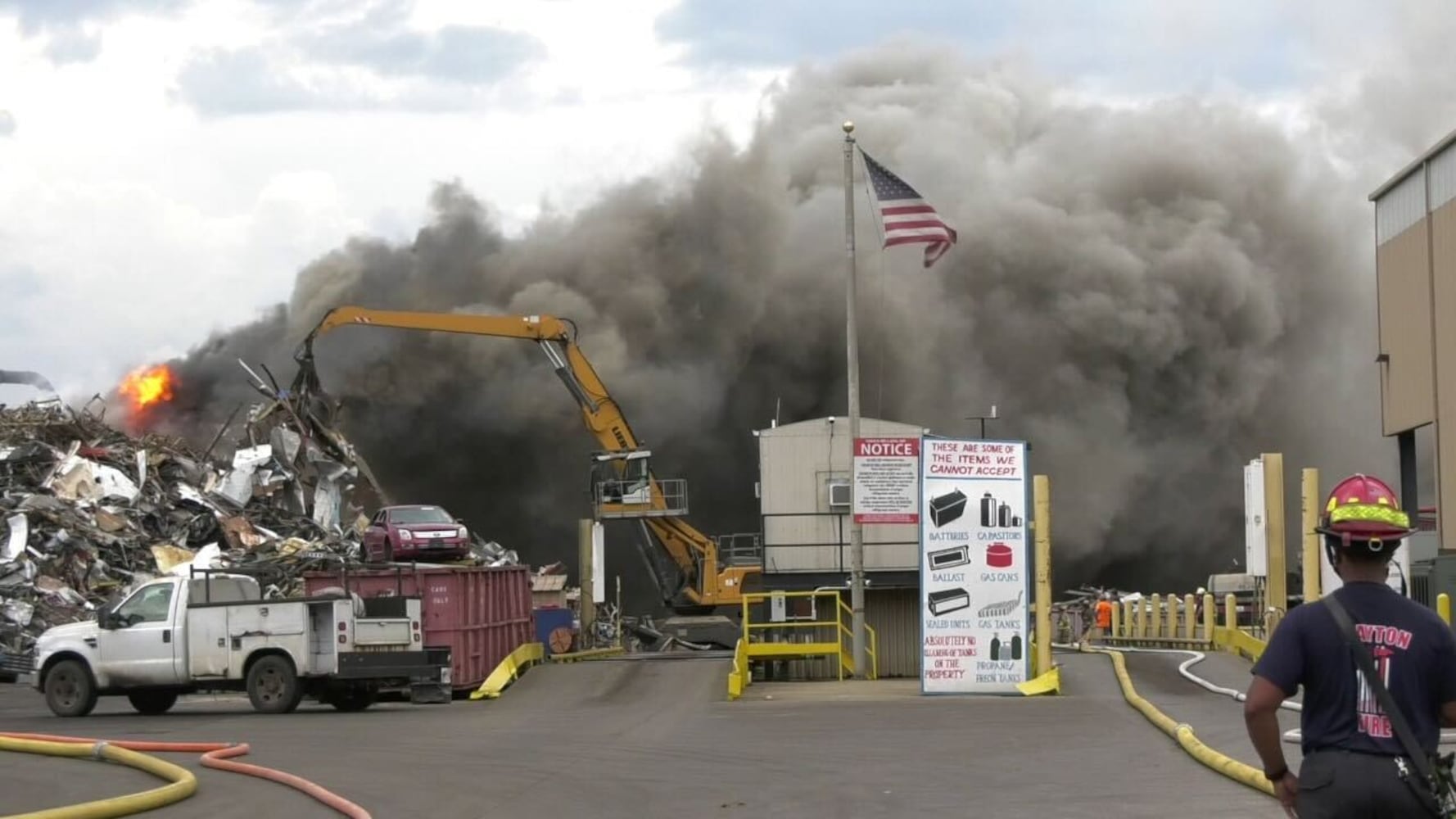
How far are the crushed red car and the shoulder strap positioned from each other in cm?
2935

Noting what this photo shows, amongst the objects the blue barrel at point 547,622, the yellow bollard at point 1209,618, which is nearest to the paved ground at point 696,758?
the yellow bollard at point 1209,618

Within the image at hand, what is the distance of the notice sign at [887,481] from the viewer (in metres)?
24.6

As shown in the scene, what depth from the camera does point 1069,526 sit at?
56344 millimetres

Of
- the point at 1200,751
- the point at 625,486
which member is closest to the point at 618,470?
the point at 625,486

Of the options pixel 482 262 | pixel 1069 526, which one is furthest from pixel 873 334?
pixel 482 262

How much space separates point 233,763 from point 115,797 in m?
1.80

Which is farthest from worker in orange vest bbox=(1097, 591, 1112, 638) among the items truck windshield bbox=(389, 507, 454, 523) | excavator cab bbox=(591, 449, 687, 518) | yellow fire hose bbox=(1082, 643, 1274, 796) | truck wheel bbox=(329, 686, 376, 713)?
truck wheel bbox=(329, 686, 376, 713)

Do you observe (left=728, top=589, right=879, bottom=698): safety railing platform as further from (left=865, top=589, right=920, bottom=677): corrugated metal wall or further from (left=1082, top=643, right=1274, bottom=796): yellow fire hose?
(left=1082, top=643, right=1274, bottom=796): yellow fire hose

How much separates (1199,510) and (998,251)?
1108 cm

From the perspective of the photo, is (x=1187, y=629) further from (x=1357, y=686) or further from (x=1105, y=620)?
(x=1357, y=686)

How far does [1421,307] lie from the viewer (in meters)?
31.6

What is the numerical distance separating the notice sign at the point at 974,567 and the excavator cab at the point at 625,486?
17.5 metres

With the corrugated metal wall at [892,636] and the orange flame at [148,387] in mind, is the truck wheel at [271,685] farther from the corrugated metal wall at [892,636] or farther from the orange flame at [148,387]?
the orange flame at [148,387]

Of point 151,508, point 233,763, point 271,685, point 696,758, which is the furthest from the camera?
point 151,508
